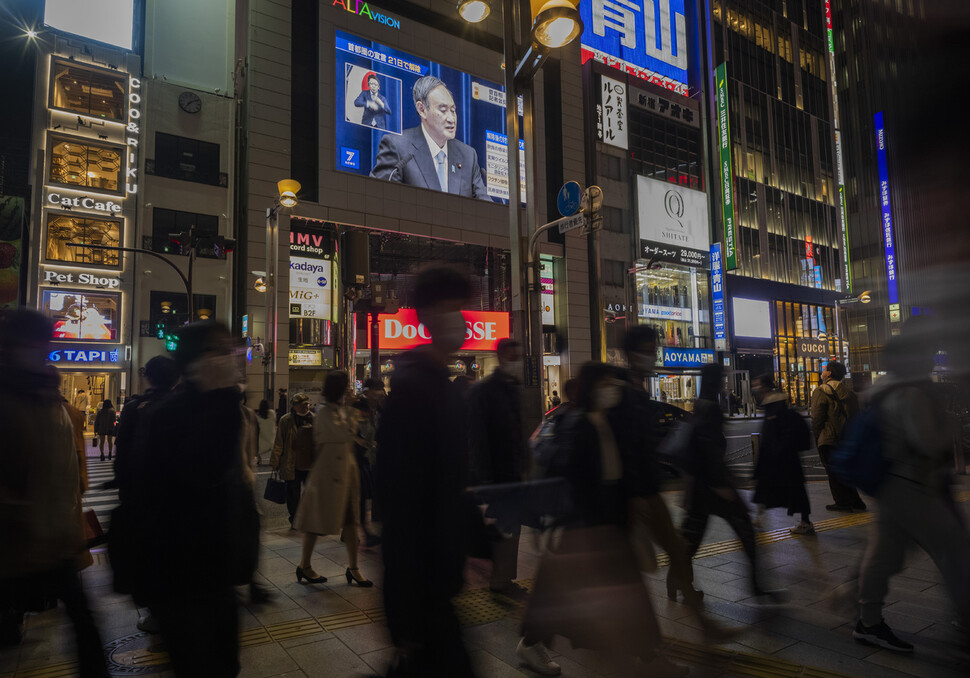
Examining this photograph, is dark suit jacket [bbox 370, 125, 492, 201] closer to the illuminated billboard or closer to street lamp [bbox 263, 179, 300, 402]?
street lamp [bbox 263, 179, 300, 402]

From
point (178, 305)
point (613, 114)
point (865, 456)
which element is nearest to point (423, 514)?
point (865, 456)

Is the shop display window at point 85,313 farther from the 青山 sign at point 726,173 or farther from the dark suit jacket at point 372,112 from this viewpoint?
the 青山 sign at point 726,173

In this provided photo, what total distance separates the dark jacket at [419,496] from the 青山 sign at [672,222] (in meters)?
36.2

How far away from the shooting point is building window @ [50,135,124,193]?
25.4m

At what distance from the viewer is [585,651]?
12.2 feet

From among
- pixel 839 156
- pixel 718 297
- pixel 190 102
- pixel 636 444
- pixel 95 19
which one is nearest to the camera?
pixel 636 444

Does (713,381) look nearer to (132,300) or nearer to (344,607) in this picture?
(344,607)

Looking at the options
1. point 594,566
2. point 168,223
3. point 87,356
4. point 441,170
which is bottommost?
point 594,566

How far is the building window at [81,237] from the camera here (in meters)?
25.1

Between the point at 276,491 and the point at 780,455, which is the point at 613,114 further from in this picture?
the point at 276,491

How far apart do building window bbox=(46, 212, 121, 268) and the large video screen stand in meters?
10.7

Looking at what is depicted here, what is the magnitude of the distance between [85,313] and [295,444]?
77.1ft

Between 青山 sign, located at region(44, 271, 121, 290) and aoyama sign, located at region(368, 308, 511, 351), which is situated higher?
青山 sign, located at region(44, 271, 121, 290)

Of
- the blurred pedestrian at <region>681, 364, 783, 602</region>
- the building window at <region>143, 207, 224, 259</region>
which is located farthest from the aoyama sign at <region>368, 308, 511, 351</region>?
the blurred pedestrian at <region>681, 364, 783, 602</region>
